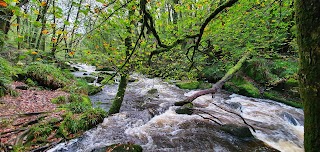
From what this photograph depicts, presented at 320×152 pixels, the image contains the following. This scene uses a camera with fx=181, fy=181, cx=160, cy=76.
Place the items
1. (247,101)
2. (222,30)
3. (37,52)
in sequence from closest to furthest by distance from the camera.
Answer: (37,52) → (222,30) → (247,101)

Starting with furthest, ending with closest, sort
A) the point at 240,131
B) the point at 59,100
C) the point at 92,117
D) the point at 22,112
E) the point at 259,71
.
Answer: the point at 259,71
the point at 59,100
the point at 92,117
the point at 240,131
the point at 22,112

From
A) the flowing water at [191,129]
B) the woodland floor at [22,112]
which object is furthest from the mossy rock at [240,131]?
the woodland floor at [22,112]

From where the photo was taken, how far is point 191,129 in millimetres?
6449

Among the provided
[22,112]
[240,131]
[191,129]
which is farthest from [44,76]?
[240,131]

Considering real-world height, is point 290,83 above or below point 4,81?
below

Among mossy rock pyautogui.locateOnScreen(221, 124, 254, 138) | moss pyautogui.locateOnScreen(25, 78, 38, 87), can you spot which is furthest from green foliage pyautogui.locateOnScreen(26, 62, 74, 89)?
mossy rock pyautogui.locateOnScreen(221, 124, 254, 138)

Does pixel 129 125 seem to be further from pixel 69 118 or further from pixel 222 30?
pixel 222 30

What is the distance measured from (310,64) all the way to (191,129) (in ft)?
17.8

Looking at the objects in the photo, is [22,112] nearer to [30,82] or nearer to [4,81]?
[4,81]

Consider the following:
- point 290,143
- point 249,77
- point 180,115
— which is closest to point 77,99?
point 180,115

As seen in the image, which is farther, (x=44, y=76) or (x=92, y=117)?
(x=44, y=76)

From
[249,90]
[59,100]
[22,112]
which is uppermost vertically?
[22,112]

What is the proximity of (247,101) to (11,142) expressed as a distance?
10045 millimetres

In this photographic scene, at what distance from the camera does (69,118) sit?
5.66 m
